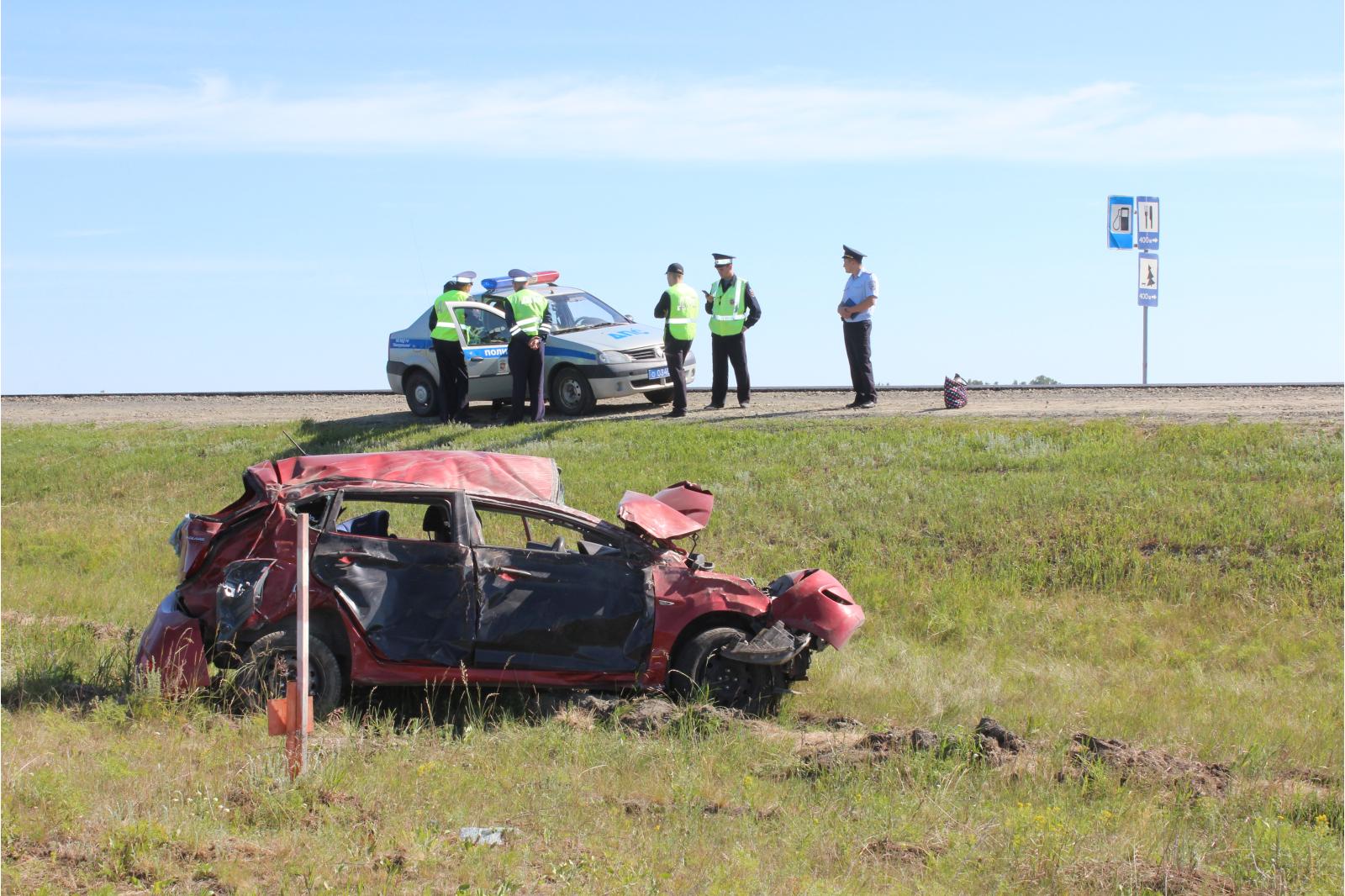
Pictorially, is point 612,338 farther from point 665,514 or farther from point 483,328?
point 665,514

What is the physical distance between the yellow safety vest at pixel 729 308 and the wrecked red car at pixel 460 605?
10239 millimetres

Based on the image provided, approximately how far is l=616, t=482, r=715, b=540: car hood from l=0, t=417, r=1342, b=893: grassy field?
1258 millimetres

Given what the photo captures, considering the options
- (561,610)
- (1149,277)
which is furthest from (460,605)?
(1149,277)

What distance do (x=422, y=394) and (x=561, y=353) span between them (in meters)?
2.48

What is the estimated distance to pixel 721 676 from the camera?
8.98 m

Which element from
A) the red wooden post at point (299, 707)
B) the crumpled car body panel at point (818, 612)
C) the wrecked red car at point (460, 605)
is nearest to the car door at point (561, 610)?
the wrecked red car at point (460, 605)

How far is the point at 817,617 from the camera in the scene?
29.3 feet

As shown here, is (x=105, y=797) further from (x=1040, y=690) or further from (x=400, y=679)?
(x=1040, y=690)

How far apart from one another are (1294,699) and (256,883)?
7.54 meters

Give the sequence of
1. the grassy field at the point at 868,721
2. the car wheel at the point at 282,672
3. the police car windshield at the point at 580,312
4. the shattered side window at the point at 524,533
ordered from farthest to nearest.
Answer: the police car windshield at the point at 580,312
the shattered side window at the point at 524,533
the car wheel at the point at 282,672
the grassy field at the point at 868,721

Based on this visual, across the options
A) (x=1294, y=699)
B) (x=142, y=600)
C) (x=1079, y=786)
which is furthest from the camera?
(x=142, y=600)

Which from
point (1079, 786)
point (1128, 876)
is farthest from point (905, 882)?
point (1079, 786)

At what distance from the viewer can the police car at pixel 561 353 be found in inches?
787

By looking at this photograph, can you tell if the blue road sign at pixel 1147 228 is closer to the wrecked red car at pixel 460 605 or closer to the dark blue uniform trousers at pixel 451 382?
the dark blue uniform trousers at pixel 451 382
